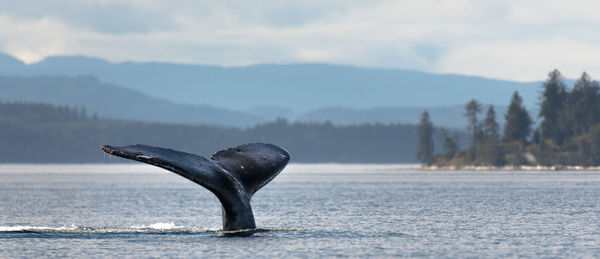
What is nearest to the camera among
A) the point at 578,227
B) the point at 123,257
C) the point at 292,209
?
the point at 123,257

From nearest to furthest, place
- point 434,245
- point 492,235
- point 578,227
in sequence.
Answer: point 434,245
point 492,235
point 578,227

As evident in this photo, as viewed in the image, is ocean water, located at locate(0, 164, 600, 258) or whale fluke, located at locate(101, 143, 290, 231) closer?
whale fluke, located at locate(101, 143, 290, 231)

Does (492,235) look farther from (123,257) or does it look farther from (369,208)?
(369,208)

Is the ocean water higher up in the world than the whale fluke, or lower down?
lower down

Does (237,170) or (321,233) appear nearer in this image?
(237,170)

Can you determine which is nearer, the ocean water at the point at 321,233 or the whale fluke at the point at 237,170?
the whale fluke at the point at 237,170

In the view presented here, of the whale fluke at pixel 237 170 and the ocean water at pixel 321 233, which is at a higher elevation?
the whale fluke at pixel 237 170

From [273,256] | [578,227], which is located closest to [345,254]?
[273,256]

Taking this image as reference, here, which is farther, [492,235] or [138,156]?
[492,235]

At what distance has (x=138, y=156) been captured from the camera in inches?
1625

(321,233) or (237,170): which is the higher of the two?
(237,170)

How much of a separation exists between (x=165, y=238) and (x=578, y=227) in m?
28.3

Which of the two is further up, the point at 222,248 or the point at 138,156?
the point at 138,156

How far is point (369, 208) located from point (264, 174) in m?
46.9
